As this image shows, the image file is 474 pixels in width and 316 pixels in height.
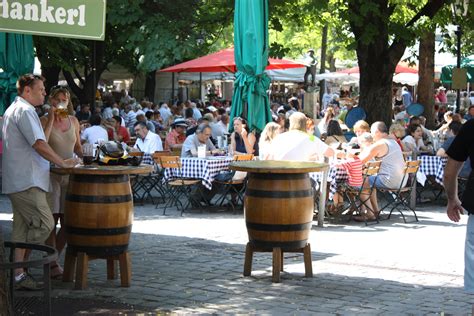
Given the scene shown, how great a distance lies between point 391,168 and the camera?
45.7 feet

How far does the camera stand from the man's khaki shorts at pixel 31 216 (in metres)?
8.26

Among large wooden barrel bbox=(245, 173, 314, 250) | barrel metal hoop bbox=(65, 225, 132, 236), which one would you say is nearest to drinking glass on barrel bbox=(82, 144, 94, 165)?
barrel metal hoop bbox=(65, 225, 132, 236)

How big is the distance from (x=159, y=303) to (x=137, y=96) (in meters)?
36.5

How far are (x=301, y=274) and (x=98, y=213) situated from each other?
2236 millimetres

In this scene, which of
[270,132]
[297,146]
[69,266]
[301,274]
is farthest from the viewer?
[270,132]

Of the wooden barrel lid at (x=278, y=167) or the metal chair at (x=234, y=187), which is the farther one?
the metal chair at (x=234, y=187)

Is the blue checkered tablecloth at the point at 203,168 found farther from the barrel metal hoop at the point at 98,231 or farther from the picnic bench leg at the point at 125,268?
the barrel metal hoop at the point at 98,231

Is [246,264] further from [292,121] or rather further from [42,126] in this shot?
[292,121]

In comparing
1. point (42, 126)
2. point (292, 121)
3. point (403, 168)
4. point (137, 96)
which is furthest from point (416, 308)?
point (137, 96)

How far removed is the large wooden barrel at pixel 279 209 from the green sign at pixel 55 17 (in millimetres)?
2382

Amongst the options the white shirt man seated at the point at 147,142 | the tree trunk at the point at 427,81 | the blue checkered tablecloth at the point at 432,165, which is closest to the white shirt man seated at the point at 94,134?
the white shirt man seated at the point at 147,142

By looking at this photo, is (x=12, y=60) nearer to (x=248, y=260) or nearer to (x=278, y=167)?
(x=278, y=167)

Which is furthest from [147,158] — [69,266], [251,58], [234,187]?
[69,266]

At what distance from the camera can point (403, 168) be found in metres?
13.9
